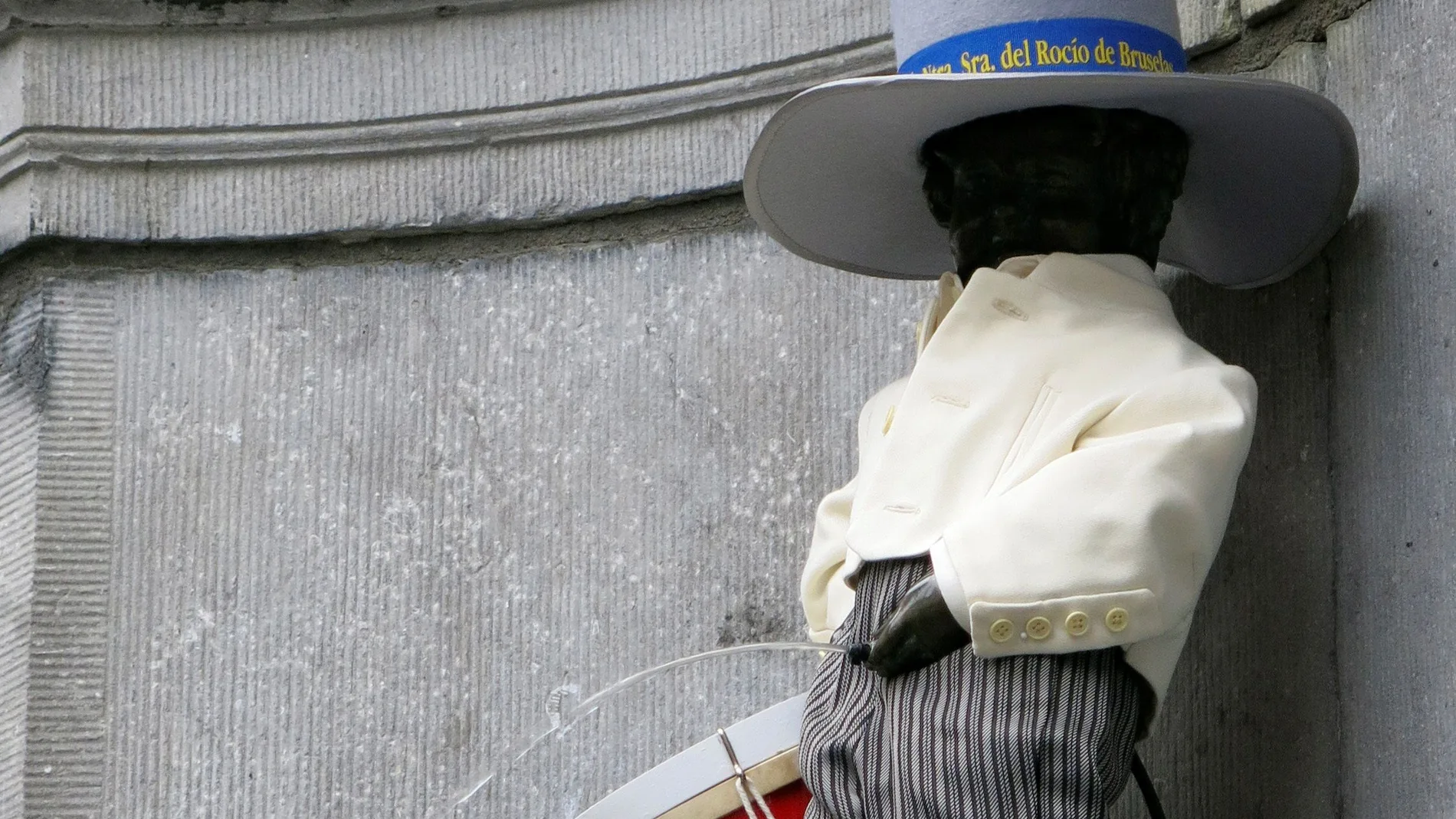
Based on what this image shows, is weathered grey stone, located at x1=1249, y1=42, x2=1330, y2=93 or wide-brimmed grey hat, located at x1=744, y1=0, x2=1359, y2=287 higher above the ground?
weathered grey stone, located at x1=1249, y1=42, x2=1330, y2=93

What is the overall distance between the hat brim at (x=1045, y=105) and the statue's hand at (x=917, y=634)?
38 centimetres

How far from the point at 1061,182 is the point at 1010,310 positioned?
108mm

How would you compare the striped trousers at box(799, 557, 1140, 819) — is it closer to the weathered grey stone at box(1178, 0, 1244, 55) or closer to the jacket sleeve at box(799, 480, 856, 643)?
the jacket sleeve at box(799, 480, 856, 643)

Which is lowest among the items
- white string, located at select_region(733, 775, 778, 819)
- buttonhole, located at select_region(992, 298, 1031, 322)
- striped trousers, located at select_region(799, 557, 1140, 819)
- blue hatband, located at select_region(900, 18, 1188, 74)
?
white string, located at select_region(733, 775, 778, 819)

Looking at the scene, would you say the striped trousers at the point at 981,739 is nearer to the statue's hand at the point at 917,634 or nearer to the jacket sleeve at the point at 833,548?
the statue's hand at the point at 917,634

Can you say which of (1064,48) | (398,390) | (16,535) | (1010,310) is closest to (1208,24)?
(1064,48)

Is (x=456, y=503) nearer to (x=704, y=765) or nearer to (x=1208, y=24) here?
(x=704, y=765)

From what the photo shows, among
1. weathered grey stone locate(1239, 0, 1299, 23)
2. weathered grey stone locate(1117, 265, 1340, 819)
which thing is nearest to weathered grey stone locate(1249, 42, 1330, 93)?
weathered grey stone locate(1239, 0, 1299, 23)

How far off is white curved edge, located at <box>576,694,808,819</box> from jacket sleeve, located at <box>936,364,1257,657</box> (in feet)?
0.76

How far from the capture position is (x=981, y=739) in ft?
4.09

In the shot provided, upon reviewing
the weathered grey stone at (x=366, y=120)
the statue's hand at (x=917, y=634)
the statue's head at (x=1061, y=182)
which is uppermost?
the weathered grey stone at (x=366, y=120)

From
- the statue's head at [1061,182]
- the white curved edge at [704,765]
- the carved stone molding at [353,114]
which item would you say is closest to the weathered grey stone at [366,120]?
the carved stone molding at [353,114]

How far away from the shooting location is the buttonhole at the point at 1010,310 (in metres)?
1.38

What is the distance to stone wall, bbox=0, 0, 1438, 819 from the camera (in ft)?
6.37
